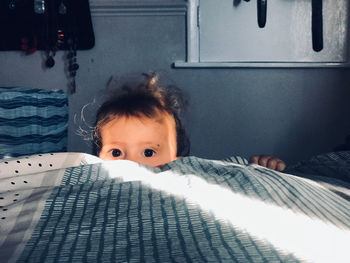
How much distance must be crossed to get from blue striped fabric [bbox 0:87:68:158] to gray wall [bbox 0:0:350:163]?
0.31 m

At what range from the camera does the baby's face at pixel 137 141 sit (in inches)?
40.2

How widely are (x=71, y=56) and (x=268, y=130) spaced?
2.82 feet

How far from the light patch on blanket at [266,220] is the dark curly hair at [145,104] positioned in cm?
58

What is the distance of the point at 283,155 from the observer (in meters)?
1.53

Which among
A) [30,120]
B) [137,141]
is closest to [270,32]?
[137,141]

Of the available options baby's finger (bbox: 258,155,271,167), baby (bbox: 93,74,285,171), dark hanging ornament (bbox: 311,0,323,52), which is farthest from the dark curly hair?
dark hanging ornament (bbox: 311,0,323,52)

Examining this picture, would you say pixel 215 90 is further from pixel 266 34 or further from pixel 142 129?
pixel 142 129

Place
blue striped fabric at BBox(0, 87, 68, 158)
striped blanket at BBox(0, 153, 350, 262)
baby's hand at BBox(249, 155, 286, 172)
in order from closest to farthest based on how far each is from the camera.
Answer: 1. striped blanket at BBox(0, 153, 350, 262)
2. baby's hand at BBox(249, 155, 286, 172)
3. blue striped fabric at BBox(0, 87, 68, 158)

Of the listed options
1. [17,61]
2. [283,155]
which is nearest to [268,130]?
[283,155]

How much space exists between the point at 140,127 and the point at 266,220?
2.18ft

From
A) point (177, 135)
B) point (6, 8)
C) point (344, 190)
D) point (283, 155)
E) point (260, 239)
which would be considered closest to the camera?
point (260, 239)

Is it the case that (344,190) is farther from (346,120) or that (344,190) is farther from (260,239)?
(346,120)

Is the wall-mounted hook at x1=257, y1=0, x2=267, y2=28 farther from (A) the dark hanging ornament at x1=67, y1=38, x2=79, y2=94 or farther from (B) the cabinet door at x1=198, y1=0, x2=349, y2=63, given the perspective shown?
(A) the dark hanging ornament at x1=67, y1=38, x2=79, y2=94

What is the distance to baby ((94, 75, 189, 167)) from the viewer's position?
3.36 feet
